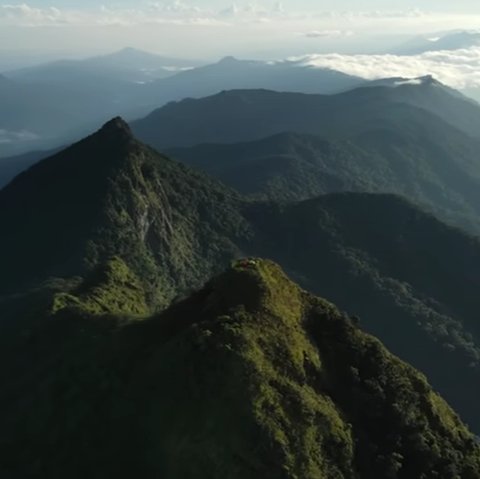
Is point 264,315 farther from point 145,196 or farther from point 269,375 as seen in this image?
point 145,196

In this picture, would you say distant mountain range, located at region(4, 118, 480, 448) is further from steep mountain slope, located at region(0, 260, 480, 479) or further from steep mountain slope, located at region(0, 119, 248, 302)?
steep mountain slope, located at region(0, 260, 480, 479)

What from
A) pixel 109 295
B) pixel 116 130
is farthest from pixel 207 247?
pixel 109 295

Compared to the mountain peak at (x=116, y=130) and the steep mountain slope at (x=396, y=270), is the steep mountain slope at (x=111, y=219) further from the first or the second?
the steep mountain slope at (x=396, y=270)

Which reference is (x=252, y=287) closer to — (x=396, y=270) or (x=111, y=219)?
(x=111, y=219)

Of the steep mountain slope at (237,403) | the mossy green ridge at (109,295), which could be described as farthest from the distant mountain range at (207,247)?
the steep mountain slope at (237,403)

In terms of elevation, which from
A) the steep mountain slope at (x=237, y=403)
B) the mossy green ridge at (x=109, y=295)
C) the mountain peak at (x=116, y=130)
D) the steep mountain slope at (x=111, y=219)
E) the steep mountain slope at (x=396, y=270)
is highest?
the steep mountain slope at (x=237, y=403)

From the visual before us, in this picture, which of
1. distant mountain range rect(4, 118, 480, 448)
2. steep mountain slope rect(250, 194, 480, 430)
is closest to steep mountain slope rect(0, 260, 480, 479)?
distant mountain range rect(4, 118, 480, 448)
